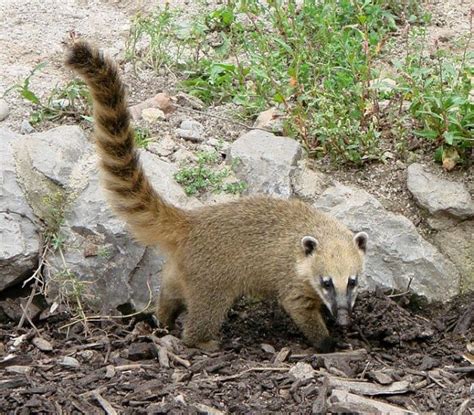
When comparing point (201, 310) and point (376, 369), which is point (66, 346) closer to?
point (201, 310)

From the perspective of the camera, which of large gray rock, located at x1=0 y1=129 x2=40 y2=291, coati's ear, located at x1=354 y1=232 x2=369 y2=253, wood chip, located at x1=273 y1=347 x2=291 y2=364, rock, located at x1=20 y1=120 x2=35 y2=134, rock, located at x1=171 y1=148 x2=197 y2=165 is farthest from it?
rock, located at x1=20 y1=120 x2=35 y2=134

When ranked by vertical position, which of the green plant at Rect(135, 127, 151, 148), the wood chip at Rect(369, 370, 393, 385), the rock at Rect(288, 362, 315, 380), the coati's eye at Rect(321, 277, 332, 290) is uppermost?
the green plant at Rect(135, 127, 151, 148)

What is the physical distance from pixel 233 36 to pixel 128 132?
2702mm

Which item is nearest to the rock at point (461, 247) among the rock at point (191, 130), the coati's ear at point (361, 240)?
the coati's ear at point (361, 240)

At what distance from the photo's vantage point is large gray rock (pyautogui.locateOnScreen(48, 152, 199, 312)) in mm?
6766

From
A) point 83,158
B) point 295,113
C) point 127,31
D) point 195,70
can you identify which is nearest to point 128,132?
point 83,158

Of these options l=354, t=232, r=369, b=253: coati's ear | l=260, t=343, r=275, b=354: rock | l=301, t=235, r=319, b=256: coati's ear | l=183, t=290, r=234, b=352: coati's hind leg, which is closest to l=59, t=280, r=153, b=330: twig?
l=183, t=290, r=234, b=352: coati's hind leg

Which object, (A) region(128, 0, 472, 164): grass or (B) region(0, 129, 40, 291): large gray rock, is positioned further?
(A) region(128, 0, 472, 164): grass

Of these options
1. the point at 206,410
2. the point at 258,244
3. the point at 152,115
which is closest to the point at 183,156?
the point at 152,115

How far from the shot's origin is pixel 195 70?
8156 mm

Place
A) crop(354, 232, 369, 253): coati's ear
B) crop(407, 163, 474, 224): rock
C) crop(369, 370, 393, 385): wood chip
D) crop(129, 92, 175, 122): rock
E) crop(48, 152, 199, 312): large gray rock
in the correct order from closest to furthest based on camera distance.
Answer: crop(369, 370, 393, 385): wood chip < crop(354, 232, 369, 253): coati's ear < crop(48, 152, 199, 312): large gray rock < crop(407, 163, 474, 224): rock < crop(129, 92, 175, 122): rock

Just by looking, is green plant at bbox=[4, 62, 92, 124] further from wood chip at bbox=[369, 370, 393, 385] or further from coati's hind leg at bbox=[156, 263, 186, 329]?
wood chip at bbox=[369, 370, 393, 385]

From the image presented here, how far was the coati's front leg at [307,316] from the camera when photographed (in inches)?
252

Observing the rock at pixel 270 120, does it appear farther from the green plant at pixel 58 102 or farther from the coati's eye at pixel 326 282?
the coati's eye at pixel 326 282
